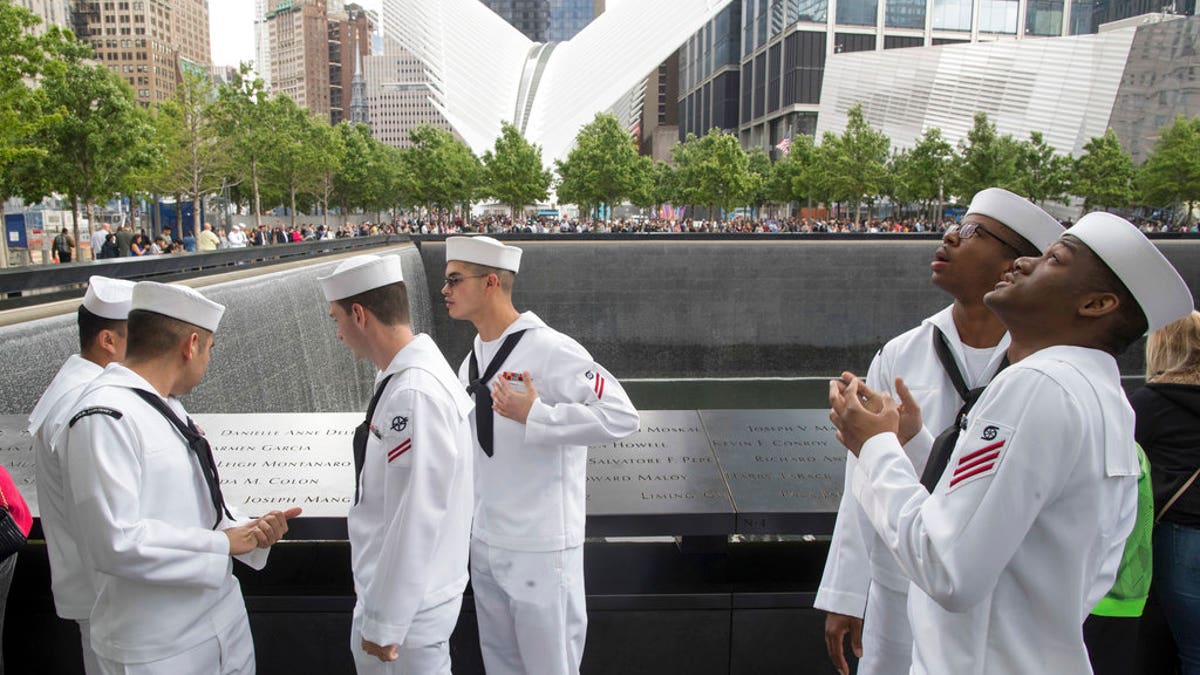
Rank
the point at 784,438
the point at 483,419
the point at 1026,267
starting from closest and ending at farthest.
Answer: the point at 1026,267 < the point at 483,419 < the point at 784,438

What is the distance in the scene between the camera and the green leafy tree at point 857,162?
1656 inches

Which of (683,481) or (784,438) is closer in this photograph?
(683,481)

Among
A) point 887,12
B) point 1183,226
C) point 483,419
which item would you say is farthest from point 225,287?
point 887,12

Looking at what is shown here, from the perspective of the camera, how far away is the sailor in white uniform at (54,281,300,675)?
6.65 ft

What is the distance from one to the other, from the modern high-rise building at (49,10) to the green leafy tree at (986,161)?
73685 mm

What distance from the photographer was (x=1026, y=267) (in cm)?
164

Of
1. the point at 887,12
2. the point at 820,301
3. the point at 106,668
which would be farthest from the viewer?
the point at 887,12

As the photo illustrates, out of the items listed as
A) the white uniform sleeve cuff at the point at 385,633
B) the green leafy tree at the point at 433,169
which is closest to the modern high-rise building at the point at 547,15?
the green leafy tree at the point at 433,169

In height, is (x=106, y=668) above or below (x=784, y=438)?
below

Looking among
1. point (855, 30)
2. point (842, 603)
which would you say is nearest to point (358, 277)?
point (842, 603)

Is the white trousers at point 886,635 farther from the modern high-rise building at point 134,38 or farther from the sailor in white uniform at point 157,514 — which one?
the modern high-rise building at point 134,38

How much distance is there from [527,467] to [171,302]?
1.17 metres

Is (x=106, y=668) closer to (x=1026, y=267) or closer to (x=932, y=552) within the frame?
(x=932, y=552)

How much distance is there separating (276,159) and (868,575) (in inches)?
1402
